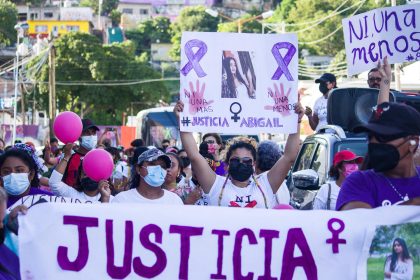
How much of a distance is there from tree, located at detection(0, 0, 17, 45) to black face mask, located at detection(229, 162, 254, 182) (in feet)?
242

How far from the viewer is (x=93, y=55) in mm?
60656

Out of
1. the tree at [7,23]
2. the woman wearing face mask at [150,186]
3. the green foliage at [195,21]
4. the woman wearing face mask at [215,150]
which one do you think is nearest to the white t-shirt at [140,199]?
the woman wearing face mask at [150,186]

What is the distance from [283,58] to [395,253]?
9.60 ft

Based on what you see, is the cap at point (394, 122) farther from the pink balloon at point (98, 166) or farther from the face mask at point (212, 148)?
the face mask at point (212, 148)

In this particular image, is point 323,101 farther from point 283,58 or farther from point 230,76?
point 230,76

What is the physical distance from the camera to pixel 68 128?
9.62 meters

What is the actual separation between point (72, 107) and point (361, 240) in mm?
57514

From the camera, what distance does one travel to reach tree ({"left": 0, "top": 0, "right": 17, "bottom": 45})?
80625mm

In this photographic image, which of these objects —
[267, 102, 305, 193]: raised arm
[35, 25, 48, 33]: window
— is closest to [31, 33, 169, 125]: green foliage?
[267, 102, 305, 193]: raised arm

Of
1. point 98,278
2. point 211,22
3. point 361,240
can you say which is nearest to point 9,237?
point 98,278

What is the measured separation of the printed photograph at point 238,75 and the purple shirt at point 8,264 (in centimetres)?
276

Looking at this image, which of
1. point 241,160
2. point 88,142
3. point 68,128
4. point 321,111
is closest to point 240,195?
point 241,160

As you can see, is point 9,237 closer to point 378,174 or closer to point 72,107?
point 378,174

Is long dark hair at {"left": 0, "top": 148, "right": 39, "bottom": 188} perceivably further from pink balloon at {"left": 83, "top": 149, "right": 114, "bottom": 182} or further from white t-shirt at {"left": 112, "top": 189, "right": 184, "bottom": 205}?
pink balloon at {"left": 83, "top": 149, "right": 114, "bottom": 182}
